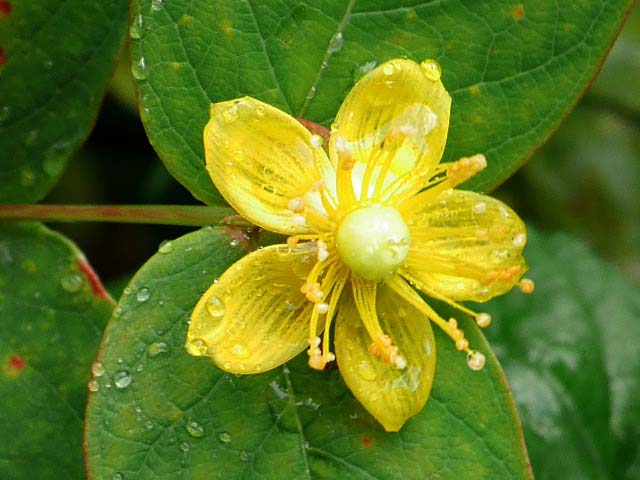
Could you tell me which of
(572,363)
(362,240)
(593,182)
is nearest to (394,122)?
(362,240)

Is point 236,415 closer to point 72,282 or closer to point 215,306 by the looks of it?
point 215,306

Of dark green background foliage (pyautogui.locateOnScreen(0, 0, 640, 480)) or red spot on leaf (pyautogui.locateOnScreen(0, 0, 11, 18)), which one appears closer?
dark green background foliage (pyautogui.locateOnScreen(0, 0, 640, 480))

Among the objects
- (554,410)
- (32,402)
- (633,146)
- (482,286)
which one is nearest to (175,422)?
(32,402)

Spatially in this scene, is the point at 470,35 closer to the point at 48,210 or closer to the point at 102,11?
the point at 102,11

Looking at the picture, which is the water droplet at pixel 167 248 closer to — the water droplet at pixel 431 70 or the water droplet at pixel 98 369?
the water droplet at pixel 98 369

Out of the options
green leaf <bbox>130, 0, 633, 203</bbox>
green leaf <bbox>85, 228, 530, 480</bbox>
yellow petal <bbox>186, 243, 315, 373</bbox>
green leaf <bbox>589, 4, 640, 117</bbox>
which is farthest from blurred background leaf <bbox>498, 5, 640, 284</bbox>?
yellow petal <bbox>186, 243, 315, 373</bbox>

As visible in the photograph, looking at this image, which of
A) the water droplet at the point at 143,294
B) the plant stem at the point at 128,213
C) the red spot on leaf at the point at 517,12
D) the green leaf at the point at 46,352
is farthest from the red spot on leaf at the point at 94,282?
the red spot on leaf at the point at 517,12

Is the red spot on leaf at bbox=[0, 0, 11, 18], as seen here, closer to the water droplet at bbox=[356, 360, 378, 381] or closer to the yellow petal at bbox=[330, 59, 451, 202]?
the yellow petal at bbox=[330, 59, 451, 202]
